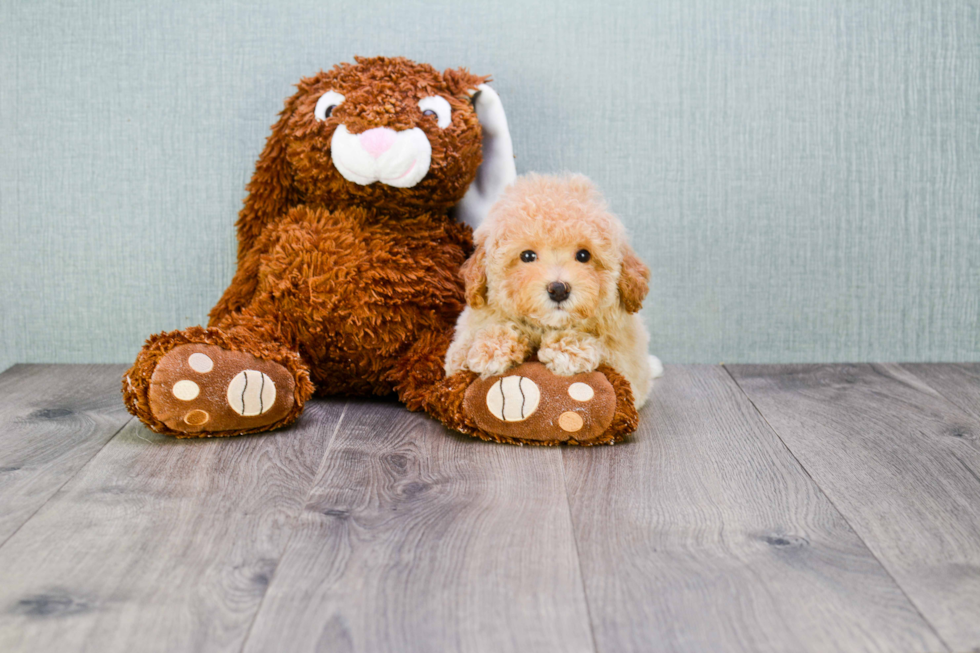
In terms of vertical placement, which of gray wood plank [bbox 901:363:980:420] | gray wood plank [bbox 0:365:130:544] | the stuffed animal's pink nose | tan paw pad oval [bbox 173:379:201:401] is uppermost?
the stuffed animal's pink nose

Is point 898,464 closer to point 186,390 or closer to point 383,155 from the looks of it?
point 383,155

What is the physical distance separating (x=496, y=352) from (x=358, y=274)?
0.83 feet

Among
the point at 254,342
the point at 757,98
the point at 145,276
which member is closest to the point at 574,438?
the point at 254,342

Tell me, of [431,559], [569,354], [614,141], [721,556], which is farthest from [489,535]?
[614,141]

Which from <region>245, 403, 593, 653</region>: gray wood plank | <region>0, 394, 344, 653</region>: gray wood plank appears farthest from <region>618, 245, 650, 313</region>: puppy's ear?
A: <region>0, 394, 344, 653</region>: gray wood plank

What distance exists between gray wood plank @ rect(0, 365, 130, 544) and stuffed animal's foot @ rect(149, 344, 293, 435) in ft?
0.39

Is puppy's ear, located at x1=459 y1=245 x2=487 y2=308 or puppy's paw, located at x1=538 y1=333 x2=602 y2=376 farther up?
puppy's ear, located at x1=459 y1=245 x2=487 y2=308

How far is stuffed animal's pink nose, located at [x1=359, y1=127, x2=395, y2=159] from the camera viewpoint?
118 cm

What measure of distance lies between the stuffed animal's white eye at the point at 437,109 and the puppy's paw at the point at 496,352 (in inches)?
12.6

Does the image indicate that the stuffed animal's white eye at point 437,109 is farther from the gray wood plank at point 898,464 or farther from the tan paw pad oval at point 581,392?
the gray wood plank at point 898,464

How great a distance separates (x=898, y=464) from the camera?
1.05 m

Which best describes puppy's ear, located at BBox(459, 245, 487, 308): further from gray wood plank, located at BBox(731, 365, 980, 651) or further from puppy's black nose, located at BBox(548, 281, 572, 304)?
gray wood plank, located at BBox(731, 365, 980, 651)

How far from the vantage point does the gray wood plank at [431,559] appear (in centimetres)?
68

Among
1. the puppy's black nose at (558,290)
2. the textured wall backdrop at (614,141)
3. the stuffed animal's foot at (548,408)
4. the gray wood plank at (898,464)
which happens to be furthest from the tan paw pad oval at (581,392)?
the textured wall backdrop at (614,141)
